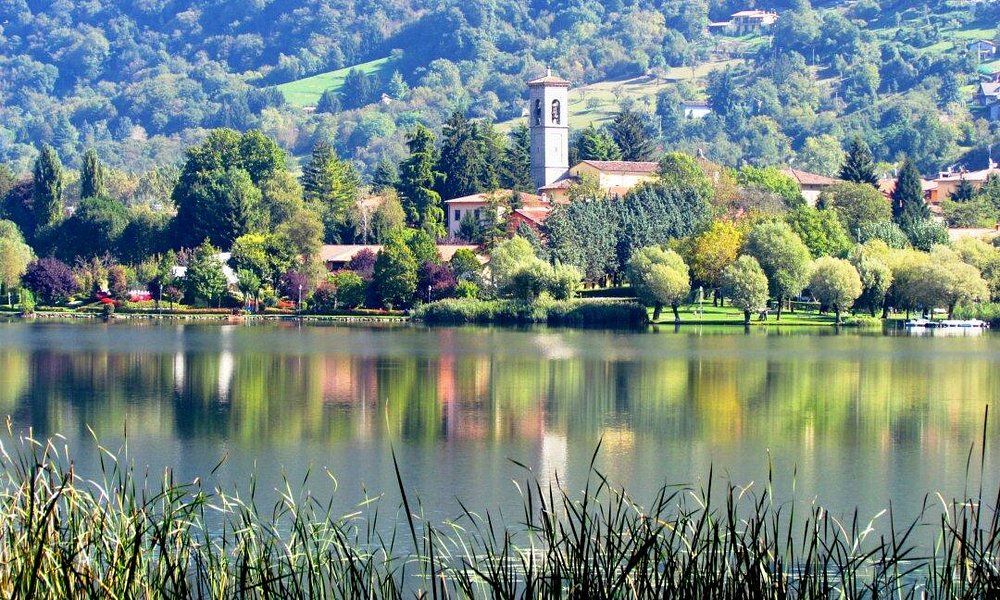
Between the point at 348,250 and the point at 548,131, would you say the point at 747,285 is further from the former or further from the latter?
the point at 548,131

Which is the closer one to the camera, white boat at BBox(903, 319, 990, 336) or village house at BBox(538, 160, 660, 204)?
white boat at BBox(903, 319, 990, 336)

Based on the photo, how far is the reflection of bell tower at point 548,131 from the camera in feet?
309

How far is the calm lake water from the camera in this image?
22172 mm

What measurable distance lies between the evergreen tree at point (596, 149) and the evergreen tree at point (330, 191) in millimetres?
14538

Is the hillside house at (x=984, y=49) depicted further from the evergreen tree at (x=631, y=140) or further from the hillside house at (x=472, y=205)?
the hillside house at (x=472, y=205)

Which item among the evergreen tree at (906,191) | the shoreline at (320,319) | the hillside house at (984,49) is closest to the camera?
the shoreline at (320,319)

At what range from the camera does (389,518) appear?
18.5 metres

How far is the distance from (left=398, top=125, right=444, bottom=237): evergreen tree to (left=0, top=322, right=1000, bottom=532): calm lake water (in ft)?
108

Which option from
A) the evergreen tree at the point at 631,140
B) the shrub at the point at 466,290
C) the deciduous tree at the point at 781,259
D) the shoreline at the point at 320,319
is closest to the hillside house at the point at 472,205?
the shrub at the point at 466,290

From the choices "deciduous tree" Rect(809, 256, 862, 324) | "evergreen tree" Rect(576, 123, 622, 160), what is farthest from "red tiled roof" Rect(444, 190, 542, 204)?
"deciduous tree" Rect(809, 256, 862, 324)

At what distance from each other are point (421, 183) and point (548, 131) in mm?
11826

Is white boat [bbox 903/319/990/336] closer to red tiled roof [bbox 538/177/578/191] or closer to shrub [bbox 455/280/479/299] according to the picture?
shrub [bbox 455/280/479/299]

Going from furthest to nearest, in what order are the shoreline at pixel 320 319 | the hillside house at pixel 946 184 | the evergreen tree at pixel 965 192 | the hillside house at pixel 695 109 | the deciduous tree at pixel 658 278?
the hillside house at pixel 695 109 < the hillside house at pixel 946 184 < the evergreen tree at pixel 965 192 < the deciduous tree at pixel 658 278 < the shoreline at pixel 320 319

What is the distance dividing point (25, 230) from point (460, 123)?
26.4 metres
